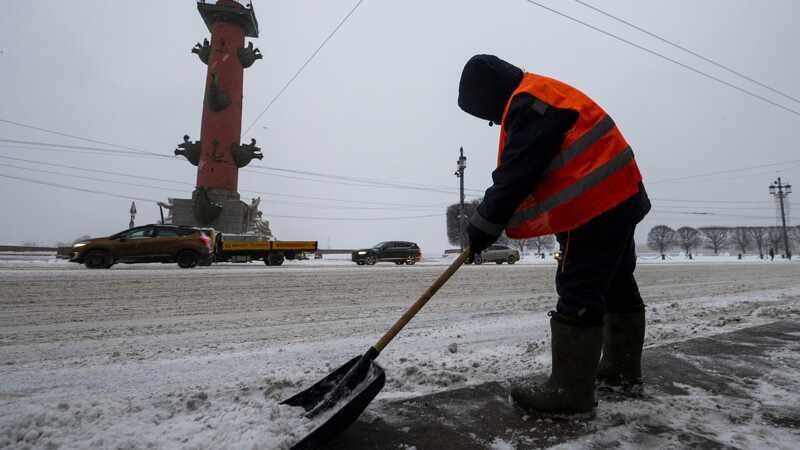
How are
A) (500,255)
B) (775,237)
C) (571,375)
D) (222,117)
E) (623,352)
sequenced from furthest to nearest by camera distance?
1. (775,237)
2. (500,255)
3. (222,117)
4. (623,352)
5. (571,375)

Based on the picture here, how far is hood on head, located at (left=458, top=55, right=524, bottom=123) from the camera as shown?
207 cm

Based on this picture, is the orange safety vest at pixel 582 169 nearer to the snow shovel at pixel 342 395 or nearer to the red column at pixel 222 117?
the snow shovel at pixel 342 395

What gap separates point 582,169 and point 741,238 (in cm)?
9737

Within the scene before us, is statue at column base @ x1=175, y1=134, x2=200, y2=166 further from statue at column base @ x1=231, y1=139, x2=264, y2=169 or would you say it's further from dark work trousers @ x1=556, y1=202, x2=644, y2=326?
dark work trousers @ x1=556, y1=202, x2=644, y2=326

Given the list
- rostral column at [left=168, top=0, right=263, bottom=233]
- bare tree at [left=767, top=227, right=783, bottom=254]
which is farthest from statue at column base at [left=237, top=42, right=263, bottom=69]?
bare tree at [left=767, top=227, right=783, bottom=254]

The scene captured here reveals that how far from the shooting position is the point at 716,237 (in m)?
76.8

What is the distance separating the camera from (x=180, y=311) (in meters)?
4.49

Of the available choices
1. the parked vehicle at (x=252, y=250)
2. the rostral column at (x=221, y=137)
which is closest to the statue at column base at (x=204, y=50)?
the rostral column at (x=221, y=137)

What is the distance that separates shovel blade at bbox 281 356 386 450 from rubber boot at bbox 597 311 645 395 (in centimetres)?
124

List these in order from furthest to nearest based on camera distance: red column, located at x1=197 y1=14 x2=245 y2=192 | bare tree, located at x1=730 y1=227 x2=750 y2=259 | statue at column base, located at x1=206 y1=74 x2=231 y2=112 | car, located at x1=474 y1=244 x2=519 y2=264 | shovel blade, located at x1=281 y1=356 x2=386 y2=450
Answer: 1. bare tree, located at x1=730 y1=227 x2=750 y2=259
2. car, located at x1=474 y1=244 x2=519 y2=264
3. statue at column base, located at x1=206 y1=74 x2=231 y2=112
4. red column, located at x1=197 y1=14 x2=245 y2=192
5. shovel blade, located at x1=281 y1=356 x2=386 y2=450

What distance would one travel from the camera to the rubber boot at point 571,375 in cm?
170

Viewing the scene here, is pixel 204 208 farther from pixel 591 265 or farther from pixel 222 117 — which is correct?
pixel 591 265

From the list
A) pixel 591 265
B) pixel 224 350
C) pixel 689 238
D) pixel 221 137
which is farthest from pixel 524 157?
pixel 689 238

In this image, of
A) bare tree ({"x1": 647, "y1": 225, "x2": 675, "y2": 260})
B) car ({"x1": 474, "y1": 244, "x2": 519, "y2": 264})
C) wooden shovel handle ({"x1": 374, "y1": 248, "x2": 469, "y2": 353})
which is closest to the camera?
wooden shovel handle ({"x1": 374, "y1": 248, "x2": 469, "y2": 353})
